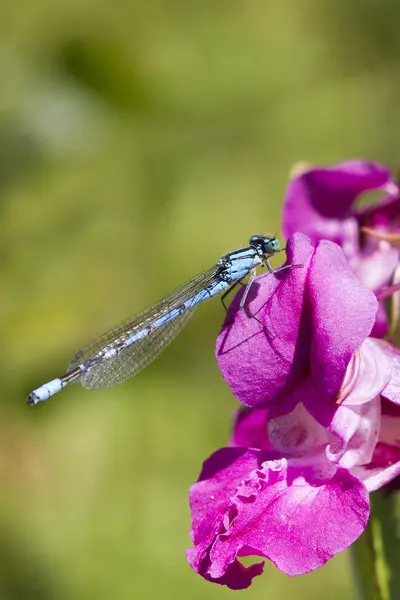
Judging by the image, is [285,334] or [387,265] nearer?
[285,334]

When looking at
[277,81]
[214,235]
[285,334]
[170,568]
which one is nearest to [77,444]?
[170,568]

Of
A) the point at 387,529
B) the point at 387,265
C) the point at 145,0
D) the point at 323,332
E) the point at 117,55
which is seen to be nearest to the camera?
the point at 323,332

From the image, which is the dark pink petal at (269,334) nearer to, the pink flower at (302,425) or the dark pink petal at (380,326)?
the pink flower at (302,425)

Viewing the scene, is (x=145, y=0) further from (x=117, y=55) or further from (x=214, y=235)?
(x=117, y=55)

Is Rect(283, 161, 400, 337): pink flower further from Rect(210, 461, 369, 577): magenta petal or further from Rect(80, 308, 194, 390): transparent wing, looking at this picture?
Rect(210, 461, 369, 577): magenta petal

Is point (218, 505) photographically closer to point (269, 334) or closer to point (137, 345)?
point (269, 334)

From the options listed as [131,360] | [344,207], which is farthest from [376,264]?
[131,360]
